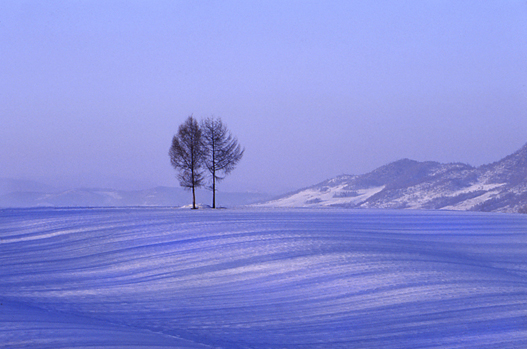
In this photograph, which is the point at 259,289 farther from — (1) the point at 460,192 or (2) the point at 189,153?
(1) the point at 460,192

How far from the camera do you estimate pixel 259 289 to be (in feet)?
31.3

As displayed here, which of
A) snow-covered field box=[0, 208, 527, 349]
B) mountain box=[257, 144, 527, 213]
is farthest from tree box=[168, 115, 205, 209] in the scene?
mountain box=[257, 144, 527, 213]

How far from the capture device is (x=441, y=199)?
446 ft

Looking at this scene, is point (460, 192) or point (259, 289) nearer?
point (259, 289)

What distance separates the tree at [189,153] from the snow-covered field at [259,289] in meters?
18.7

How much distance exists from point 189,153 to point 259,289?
26.5 metres

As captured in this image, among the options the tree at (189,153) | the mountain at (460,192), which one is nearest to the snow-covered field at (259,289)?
the tree at (189,153)

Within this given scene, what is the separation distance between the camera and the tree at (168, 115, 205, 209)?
34.7 meters

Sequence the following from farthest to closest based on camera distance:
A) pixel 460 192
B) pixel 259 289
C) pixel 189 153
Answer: pixel 460 192 < pixel 189 153 < pixel 259 289

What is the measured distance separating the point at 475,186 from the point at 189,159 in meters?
143

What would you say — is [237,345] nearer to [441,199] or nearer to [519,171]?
[441,199]

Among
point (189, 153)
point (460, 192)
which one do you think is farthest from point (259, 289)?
point (460, 192)

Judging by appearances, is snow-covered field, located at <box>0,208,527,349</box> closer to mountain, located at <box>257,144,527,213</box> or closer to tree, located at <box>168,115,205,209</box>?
tree, located at <box>168,115,205,209</box>

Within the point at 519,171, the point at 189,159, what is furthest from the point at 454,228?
the point at 519,171
